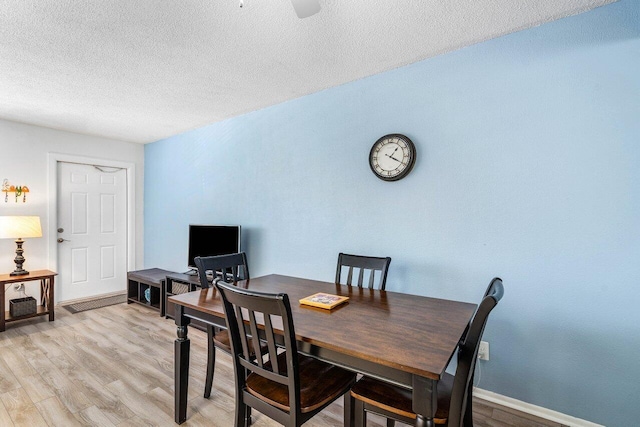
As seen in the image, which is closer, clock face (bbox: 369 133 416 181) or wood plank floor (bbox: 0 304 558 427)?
wood plank floor (bbox: 0 304 558 427)

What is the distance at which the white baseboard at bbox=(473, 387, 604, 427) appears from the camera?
1.83 m

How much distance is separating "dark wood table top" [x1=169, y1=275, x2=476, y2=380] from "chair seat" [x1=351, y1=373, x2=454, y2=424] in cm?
26

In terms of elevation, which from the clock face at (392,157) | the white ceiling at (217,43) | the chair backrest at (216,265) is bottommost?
the chair backrest at (216,265)

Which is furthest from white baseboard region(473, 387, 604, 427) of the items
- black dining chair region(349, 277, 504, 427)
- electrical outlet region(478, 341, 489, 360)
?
black dining chair region(349, 277, 504, 427)

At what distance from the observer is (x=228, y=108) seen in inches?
134

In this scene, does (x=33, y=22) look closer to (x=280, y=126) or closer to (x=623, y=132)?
(x=280, y=126)

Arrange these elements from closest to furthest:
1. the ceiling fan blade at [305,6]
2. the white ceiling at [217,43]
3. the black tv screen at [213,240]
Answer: the ceiling fan blade at [305,6], the white ceiling at [217,43], the black tv screen at [213,240]

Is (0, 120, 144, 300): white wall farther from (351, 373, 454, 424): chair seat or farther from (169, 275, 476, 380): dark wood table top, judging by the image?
(351, 373, 454, 424): chair seat

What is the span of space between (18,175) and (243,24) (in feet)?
12.6

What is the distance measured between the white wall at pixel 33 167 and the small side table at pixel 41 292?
35cm

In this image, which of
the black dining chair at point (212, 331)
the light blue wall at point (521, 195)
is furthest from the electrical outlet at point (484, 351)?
the black dining chair at point (212, 331)

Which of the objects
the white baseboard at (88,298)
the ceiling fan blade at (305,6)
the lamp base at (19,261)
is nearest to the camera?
the ceiling fan blade at (305,6)

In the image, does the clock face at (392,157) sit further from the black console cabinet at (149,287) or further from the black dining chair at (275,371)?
the black console cabinet at (149,287)

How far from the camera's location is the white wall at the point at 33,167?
377 centimetres
